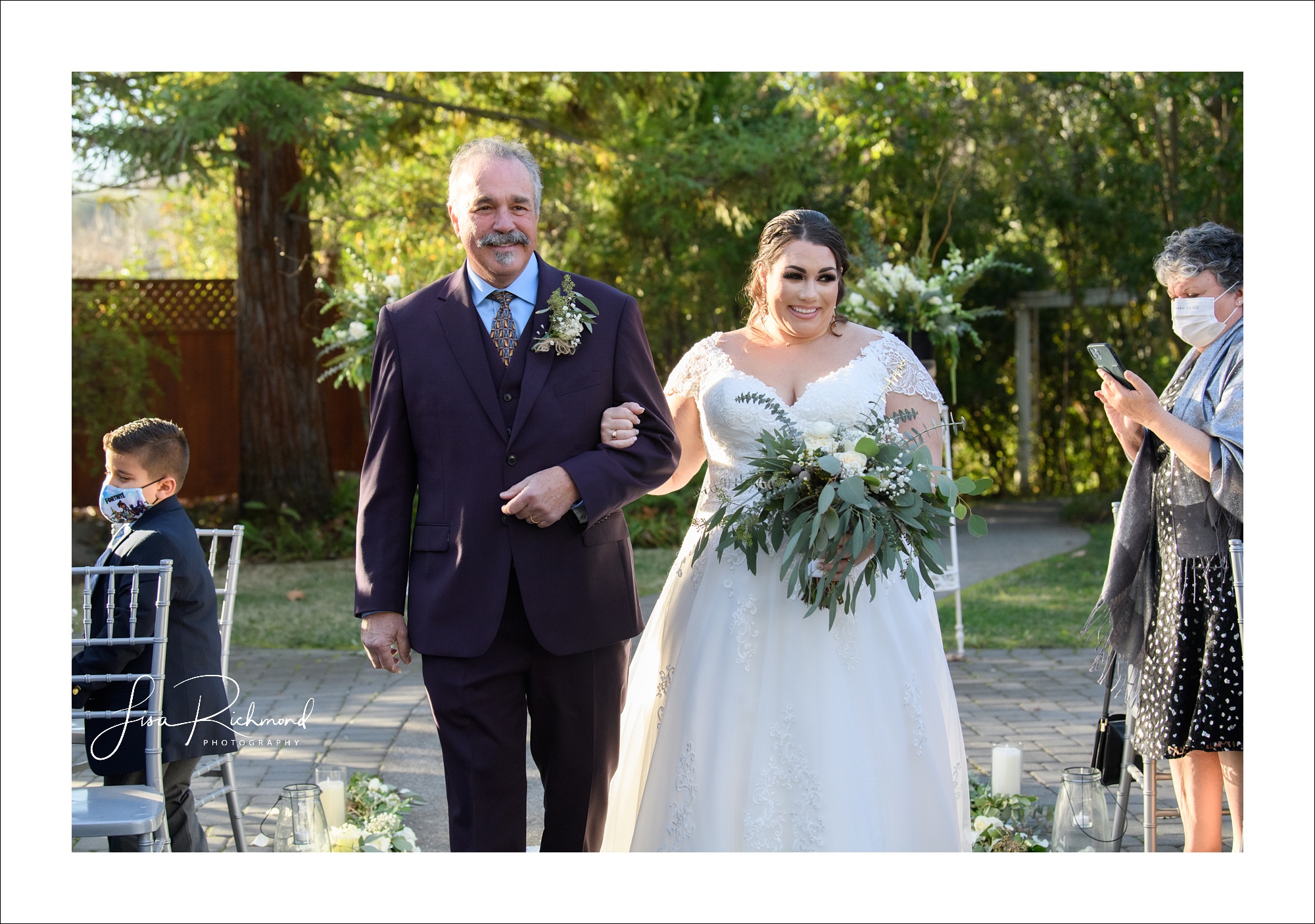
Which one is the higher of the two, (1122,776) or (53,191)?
(53,191)

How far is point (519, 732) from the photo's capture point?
9.41 feet

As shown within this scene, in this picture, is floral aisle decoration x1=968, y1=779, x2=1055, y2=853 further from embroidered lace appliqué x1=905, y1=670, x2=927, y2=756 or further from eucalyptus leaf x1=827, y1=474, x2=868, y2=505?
eucalyptus leaf x1=827, y1=474, x2=868, y2=505

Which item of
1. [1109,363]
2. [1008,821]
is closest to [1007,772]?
[1008,821]

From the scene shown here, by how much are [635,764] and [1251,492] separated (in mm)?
1777

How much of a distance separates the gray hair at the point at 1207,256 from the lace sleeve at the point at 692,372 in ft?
4.18

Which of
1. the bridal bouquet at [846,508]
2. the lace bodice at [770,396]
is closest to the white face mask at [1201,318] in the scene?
the lace bodice at [770,396]

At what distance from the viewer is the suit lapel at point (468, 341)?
2789 mm

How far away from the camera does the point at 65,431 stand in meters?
2.77

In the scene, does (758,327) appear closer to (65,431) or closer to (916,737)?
(916,737)

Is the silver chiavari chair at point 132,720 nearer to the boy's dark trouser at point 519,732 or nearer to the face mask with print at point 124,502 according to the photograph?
the face mask with print at point 124,502

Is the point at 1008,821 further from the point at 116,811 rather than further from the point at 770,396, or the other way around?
the point at 116,811

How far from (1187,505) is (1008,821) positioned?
4.56ft

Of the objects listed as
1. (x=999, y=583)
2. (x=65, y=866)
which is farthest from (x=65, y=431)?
(x=999, y=583)

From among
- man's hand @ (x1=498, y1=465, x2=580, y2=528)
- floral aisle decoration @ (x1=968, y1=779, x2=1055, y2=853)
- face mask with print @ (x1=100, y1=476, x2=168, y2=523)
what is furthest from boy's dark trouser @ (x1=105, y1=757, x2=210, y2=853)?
floral aisle decoration @ (x1=968, y1=779, x2=1055, y2=853)
